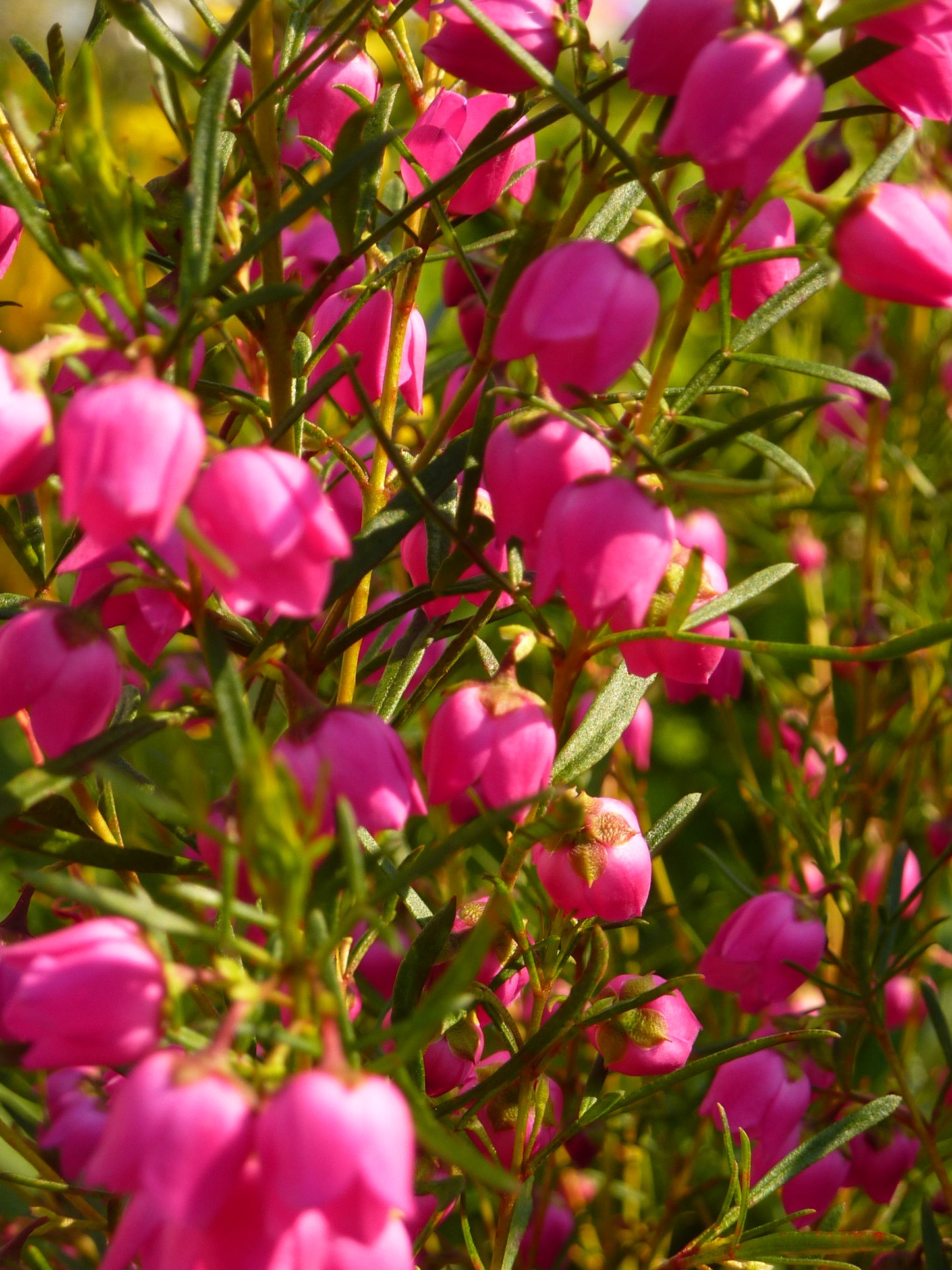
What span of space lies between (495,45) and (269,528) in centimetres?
24

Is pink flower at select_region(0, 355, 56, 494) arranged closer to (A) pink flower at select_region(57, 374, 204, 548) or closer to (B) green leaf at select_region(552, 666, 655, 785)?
(A) pink flower at select_region(57, 374, 204, 548)

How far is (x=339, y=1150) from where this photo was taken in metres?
0.33

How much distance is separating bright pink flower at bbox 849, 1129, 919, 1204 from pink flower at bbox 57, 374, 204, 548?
716 millimetres

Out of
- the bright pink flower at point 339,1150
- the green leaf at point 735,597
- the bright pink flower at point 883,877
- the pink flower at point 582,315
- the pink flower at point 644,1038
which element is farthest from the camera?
the bright pink flower at point 883,877

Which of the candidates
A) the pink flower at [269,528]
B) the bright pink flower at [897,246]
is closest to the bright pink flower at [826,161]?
the bright pink flower at [897,246]

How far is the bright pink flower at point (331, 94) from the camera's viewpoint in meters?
0.66

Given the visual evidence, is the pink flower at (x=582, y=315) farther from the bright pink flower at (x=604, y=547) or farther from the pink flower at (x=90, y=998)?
the pink flower at (x=90, y=998)

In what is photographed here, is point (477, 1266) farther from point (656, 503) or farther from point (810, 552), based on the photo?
point (810, 552)

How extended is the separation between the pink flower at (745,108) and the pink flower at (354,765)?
0.78ft

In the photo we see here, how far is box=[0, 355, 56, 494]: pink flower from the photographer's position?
417 mm

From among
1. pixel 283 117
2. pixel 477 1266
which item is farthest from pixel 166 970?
pixel 283 117

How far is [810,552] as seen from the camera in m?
1.57

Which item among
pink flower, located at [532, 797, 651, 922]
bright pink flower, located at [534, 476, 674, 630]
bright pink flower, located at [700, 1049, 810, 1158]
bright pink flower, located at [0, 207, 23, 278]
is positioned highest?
bright pink flower, located at [0, 207, 23, 278]

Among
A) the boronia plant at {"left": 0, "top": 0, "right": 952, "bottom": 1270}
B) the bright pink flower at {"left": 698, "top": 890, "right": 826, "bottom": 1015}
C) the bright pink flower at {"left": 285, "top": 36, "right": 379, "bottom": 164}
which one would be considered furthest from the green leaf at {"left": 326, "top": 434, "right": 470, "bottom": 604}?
the bright pink flower at {"left": 698, "top": 890, "right": 826, "bottom": 1015}
